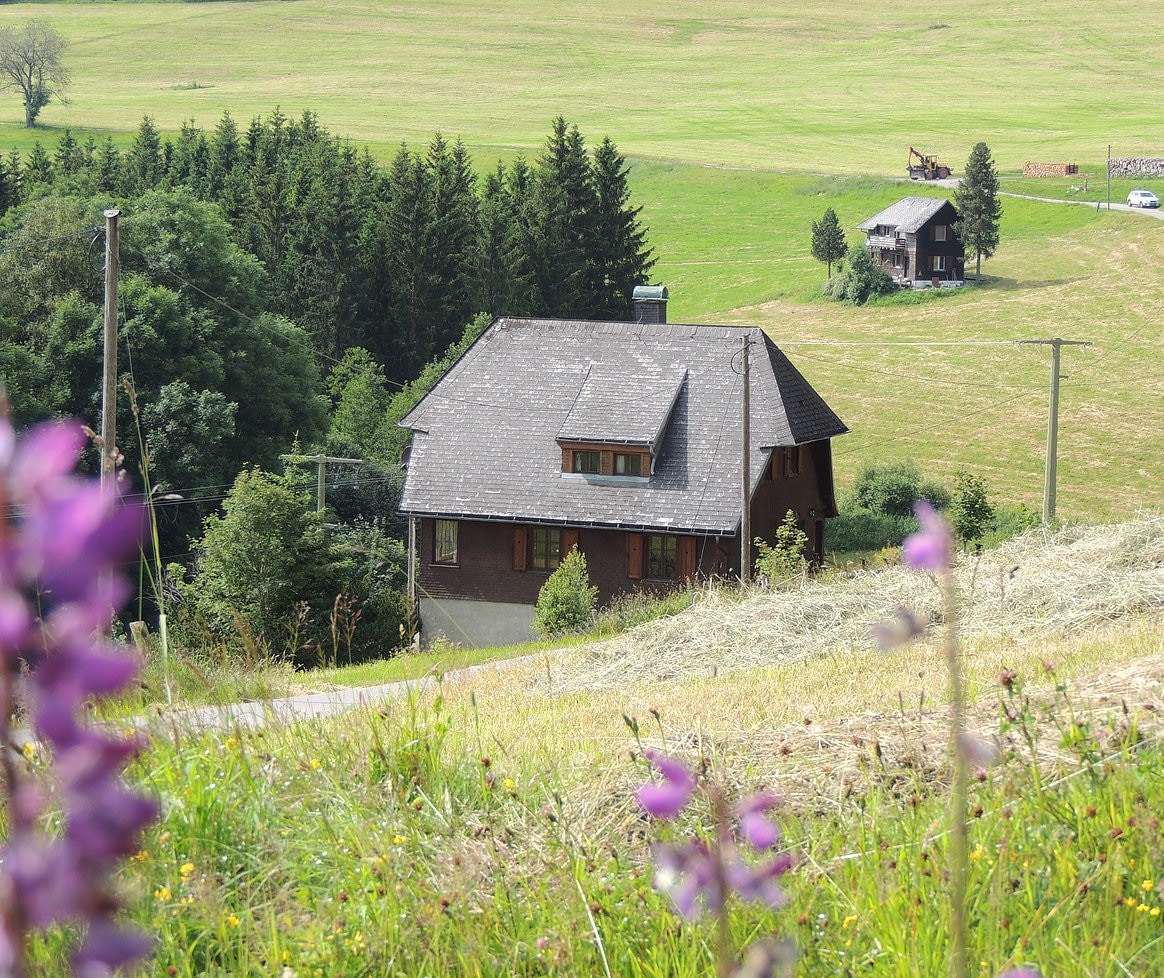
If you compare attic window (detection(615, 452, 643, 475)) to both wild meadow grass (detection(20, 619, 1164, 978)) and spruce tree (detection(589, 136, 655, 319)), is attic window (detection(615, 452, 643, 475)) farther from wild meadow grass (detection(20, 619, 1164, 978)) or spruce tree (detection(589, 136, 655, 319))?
wild meadow grass (detection(20, 619, 1164, 978))

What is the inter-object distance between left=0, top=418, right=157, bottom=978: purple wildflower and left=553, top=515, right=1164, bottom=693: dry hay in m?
12.1

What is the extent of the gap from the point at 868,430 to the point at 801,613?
51.0m

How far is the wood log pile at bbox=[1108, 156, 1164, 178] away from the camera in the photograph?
112 meters

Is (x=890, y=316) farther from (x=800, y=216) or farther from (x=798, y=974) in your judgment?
(x=798, y=974)

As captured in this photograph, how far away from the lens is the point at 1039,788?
177 inches

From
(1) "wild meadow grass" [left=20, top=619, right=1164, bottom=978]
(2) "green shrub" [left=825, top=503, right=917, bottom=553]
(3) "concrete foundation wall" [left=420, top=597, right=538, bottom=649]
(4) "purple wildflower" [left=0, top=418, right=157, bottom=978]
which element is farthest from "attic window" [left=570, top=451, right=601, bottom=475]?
(4) "purple wildflower" [left=0, top=418, right=157, bottom=978]

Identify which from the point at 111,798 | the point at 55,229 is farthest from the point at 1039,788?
the point at 55,229

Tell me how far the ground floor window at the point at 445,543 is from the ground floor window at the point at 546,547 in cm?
235

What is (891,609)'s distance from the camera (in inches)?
640

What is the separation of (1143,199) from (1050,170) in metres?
12.7

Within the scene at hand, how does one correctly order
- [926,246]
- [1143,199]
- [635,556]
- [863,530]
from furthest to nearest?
[1143,199]
[926,246]
[863,530]
[635,556]

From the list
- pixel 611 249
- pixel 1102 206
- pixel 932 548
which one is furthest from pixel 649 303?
pixel 1102 206

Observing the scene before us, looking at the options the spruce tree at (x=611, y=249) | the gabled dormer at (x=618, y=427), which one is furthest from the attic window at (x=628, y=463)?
the spruce tree at (x=611, y=249)

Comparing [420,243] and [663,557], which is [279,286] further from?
[663,557]
